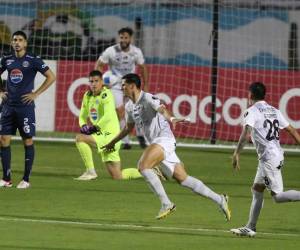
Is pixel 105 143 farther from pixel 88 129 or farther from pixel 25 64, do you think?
pixel 25 64

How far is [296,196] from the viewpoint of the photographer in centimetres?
1169

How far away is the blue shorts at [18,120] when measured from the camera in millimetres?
15320

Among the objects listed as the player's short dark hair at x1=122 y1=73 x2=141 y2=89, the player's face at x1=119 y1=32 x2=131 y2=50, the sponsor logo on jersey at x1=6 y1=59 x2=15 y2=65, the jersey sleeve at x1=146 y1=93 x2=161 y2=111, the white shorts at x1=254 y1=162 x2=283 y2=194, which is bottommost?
the white shorts at x1=254 y1=162 x2=283 y2=194

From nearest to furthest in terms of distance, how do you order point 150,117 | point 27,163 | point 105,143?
point 150,117, point 27,163, point 105,143

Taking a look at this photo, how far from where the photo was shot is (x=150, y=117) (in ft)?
42.1

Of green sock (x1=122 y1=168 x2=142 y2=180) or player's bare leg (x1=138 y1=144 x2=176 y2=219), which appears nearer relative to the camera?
player's bare leg (x1=138 y1=144 x2=176 y2=219)

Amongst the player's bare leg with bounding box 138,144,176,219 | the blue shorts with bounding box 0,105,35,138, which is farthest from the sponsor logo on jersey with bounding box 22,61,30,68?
the player's bare leg with bounding box 138,144,176,219

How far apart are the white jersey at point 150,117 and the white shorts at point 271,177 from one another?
4.89 feet

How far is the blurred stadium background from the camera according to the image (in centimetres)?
2362

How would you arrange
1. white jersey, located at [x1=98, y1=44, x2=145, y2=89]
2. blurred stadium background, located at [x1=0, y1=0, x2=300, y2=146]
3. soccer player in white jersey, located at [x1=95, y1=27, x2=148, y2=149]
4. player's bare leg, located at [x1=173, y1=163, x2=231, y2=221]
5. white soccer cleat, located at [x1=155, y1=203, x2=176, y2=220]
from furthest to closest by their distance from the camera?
blurred stadium background, located at [x1=0, y1=0, x2=300, y2=146], white jersey, located at [x1=98, y1=44, x2=145, y2=89], soccer player in white jersey, located at [x1=95, y1=27, x2=148, y2=149], player's bare leg, located at [x1=173, y1=163, x2=231, y2=221], white soccer cleat, located at [x1=155, y1=203, x2=176, y2=220]

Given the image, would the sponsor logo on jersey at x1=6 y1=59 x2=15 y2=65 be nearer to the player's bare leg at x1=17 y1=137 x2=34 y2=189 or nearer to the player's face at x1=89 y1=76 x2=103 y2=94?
the player's bare leg at x1=17 y1=137 x2=34 y2=189

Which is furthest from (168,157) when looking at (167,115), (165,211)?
(165,211)

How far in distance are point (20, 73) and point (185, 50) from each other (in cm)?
1048

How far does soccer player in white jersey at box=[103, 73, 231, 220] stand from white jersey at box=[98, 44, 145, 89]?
7671mm
